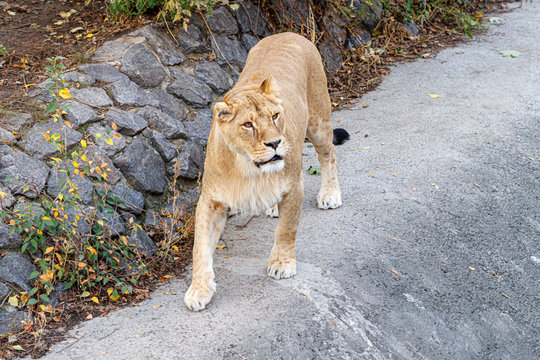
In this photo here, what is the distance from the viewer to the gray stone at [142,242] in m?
5.22

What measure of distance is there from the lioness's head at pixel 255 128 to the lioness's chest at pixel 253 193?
0.89 ft

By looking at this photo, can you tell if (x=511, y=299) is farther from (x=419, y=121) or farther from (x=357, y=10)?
(x=357, y=10)

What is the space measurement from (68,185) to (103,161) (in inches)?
21.0

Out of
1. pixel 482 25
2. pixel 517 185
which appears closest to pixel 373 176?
pixel 517 185

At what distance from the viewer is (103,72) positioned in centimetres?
617

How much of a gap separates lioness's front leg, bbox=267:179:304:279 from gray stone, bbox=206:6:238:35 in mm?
3435

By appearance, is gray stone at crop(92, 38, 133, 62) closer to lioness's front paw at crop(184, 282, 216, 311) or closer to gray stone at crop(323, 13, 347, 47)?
lioness's front paw at crop(184, 282, 216, 311)

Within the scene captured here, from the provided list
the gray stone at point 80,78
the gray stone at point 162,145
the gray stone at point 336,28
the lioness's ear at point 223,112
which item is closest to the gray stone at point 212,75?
the gray stone at point 162,145

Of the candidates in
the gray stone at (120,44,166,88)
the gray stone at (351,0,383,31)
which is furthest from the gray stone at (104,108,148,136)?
the gray stone at (351,0,383,31)

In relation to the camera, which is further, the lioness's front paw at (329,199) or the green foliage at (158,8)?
the green foliage at (158,8)

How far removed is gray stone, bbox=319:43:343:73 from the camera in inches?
359

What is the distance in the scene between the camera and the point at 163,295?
186 inches

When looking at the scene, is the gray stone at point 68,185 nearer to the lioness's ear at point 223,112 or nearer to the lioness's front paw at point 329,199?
the lioness's ear at point 223,112

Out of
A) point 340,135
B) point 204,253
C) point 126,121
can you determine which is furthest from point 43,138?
point 340,135
